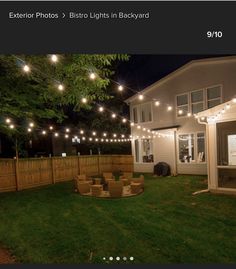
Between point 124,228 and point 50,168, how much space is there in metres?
8.94

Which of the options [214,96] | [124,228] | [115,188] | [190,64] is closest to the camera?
[124,228]

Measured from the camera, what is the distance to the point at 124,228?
19.0 feet

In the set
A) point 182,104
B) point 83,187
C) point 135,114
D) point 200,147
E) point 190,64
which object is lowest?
point 83,187

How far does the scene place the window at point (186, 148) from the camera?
14477 millimetres

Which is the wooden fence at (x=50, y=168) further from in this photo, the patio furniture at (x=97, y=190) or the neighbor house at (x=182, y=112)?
the patio furniture at (x=97, y=190)

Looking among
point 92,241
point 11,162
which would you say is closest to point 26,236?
point 92,241

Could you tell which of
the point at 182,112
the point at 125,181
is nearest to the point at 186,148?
the point at 182,112

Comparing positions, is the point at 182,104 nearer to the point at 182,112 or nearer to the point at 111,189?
the point at 182,112

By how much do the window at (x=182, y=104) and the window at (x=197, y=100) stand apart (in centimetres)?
42

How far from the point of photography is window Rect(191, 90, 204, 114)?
1404cm

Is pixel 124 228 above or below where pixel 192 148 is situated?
below

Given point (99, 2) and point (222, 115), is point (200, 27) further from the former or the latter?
point (222, 115)

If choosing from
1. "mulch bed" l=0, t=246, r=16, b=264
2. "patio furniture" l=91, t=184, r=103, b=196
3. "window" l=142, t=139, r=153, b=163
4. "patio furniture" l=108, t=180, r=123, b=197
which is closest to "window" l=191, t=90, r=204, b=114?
A: "window" l=142, t=139, r=153, b=163

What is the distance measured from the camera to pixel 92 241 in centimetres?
505
